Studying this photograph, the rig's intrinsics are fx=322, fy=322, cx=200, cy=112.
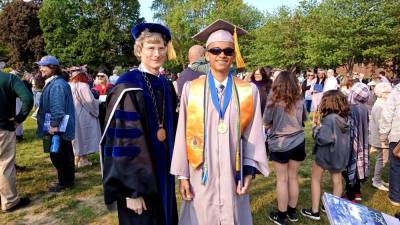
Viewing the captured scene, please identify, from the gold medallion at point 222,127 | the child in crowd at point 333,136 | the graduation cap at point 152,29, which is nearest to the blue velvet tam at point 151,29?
the graduation cap at point 152,29

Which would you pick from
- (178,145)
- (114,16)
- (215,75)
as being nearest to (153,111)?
(178,145)

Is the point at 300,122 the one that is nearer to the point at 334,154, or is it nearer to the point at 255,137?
the point at 334,154

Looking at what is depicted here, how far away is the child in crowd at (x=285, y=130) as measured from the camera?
3.87 metres

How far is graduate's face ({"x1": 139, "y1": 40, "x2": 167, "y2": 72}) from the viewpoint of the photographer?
2525 millimetres

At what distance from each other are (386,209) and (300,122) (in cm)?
200

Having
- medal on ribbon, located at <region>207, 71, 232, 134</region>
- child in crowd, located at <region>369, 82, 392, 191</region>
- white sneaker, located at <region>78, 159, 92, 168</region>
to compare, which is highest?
medal on ribbon, located at <region>207, 71, 232, 134</region>

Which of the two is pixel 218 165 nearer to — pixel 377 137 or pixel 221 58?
pixel 221 58

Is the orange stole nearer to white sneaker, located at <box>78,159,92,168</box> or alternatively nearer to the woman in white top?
the woman in white top

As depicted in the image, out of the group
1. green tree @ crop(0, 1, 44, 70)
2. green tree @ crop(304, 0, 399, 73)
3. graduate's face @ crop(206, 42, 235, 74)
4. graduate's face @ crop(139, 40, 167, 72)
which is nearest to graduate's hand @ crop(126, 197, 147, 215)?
graduate's face @ crop(139, 40, 167, 72)

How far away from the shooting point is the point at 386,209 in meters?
4.61

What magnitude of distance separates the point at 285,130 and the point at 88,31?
39896 mm

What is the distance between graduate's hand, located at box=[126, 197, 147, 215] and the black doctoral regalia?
0.05m

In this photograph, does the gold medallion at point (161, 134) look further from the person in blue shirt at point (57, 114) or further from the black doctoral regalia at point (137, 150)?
the person in blue shirt at point (57, 114)

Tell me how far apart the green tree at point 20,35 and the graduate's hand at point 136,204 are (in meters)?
45.0
